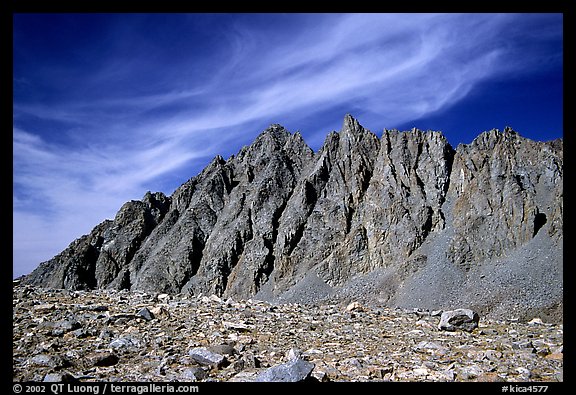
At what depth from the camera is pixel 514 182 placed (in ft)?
255

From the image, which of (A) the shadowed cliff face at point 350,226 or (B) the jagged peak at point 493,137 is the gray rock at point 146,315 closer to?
(A) the shadowed cliff face at point 350,226

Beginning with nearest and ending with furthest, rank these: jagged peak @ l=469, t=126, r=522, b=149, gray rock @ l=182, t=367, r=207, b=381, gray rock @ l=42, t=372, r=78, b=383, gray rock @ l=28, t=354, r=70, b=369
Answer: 1. gray rock @ l=42, t=372, r=78, b=383
2. gray rock @ l=182, t=367, r=207, b=381
3. gray rock @ l=28, t=354, r=70, b=369
4. jagged peak @ l=469, t=126, r=522, b=149

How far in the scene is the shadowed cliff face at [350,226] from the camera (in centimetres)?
7150

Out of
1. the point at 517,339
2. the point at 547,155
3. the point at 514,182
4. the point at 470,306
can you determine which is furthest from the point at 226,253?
the point at 517,339

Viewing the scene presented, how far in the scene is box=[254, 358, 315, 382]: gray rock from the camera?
254 inches

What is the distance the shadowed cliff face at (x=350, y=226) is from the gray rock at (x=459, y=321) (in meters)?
53.7

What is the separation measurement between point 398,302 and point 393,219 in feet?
80.1

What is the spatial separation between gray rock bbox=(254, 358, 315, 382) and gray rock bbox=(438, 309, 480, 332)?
705 cm

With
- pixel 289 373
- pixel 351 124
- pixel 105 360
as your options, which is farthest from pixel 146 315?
pixel 351 124

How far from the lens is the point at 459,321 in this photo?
12.1m

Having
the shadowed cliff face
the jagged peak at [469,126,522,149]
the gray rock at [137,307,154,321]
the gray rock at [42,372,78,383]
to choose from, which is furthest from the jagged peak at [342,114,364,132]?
the gray rock at [42,372,78,383]
